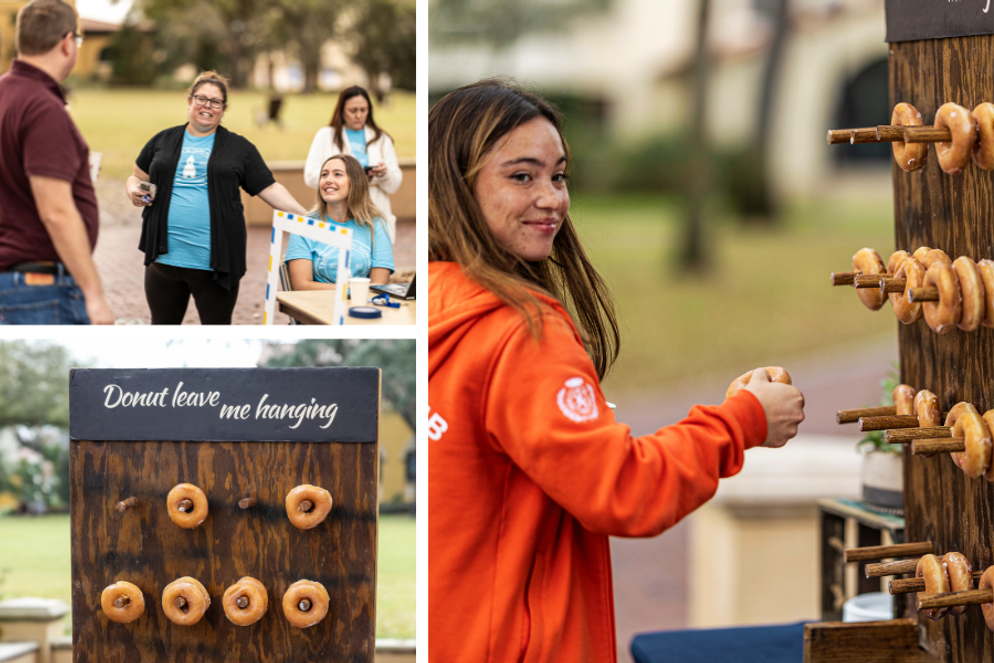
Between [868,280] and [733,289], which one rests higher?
[733,289]

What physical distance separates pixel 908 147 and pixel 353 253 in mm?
993

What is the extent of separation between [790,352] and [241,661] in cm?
1098

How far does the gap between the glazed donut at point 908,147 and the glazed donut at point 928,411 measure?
1.39 ft

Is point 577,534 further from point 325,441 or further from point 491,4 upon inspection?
point 491,4

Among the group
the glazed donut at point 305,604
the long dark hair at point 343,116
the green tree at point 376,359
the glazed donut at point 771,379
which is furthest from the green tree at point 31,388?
the glazed donut at point 771,379

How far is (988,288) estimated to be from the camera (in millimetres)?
1520

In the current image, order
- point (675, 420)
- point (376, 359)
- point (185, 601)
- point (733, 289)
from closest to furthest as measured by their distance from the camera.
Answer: point (185, 601) < point (376, 359) < point (675, 420) < point (733, 289)

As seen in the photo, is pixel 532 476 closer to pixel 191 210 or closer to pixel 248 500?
pixel 248 500

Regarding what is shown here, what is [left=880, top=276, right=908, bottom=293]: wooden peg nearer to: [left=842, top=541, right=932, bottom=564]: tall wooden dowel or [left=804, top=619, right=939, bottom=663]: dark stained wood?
[left=842, top=541, right=932, bottom=564]: tall wooden dowel

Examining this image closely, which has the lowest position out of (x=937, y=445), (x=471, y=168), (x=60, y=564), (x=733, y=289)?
(x=60, y=564)

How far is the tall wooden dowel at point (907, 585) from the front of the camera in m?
1.66

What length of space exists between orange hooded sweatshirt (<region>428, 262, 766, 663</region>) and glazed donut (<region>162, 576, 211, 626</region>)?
40 cm

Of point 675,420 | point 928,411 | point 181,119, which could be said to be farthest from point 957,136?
point 675,420

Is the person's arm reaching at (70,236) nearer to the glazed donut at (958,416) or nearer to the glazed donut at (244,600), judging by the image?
the glazed donut at (244,600)
